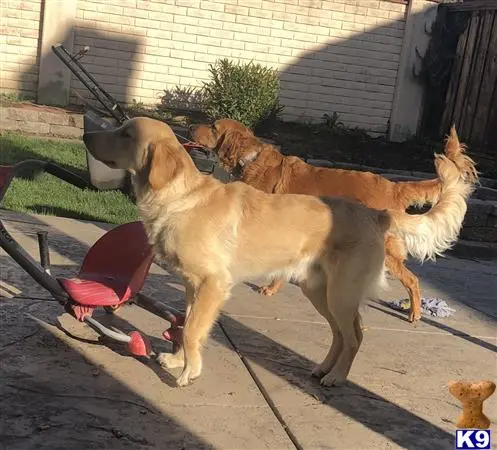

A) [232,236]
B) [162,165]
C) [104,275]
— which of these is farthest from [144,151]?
[104,275]

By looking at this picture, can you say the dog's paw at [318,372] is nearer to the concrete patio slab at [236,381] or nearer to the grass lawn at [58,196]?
the concrete patio slab at [236,381]

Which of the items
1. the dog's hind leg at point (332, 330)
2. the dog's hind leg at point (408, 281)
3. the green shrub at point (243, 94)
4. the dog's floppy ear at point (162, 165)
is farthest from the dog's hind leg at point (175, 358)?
the green shrub at point (243, 94)

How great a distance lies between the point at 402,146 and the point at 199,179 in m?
10.6

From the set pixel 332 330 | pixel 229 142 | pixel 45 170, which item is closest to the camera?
pixel 45 170

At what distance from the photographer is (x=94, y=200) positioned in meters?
8.24

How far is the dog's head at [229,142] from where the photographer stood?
6371 millimetres

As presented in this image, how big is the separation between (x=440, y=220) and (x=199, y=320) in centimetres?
172

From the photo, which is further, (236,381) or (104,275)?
(104,275)

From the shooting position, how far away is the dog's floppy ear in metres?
3.80

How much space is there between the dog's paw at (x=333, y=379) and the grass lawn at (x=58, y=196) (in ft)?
13.5

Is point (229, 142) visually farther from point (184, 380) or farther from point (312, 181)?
point (184, 380)

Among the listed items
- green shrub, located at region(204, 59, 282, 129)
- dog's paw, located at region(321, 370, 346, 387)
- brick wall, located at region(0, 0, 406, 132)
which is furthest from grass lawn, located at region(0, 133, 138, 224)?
dog's paw, located at region(321, 370, 346, 387)

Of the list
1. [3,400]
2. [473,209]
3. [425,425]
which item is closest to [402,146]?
[473,209]

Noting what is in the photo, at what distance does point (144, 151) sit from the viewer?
390 centimetres
